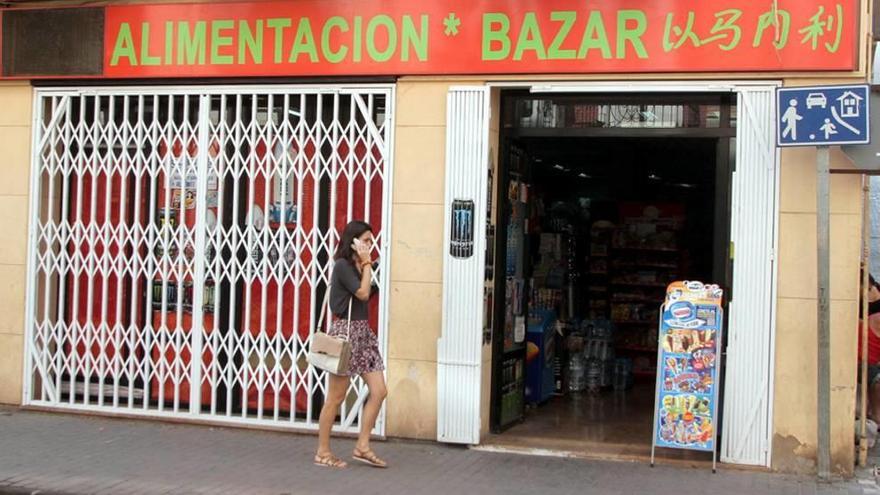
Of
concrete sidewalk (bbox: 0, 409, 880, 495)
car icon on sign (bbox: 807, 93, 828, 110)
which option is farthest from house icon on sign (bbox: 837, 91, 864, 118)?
concrete sidewalk (bbox: 0, 409, 880, 495)

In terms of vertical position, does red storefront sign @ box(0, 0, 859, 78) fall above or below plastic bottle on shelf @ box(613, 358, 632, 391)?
above

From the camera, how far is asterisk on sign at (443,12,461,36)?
8.27m

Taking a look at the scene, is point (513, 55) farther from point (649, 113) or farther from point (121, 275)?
point (121, 275)

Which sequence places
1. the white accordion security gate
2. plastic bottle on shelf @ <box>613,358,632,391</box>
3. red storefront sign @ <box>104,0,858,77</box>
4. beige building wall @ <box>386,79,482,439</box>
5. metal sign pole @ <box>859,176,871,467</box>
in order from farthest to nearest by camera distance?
plastic bottle on shelf @ <box>613,358,632,391</box>
the white accordion security gate
beige building wall @ <box>386,79,482,439</box>
metal sign pole @ <box>859,176,871,467</box>
red storefront sign @ <box>104,0,858,77</box>

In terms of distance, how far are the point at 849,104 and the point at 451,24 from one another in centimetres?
318

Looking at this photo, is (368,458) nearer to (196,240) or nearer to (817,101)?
(196,240)

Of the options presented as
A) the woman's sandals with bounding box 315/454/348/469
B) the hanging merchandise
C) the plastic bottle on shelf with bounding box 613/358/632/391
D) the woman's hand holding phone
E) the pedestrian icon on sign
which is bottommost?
the woman's sandals with bounding box 315/454/348/469

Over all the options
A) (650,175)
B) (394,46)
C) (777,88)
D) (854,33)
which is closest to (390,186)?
(394,46)

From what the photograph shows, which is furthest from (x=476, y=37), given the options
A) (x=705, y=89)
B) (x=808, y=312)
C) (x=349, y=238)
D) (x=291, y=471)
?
(x=291, y=471)

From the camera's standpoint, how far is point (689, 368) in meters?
7.72

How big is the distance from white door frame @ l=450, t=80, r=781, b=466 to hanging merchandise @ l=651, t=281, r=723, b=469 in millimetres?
236

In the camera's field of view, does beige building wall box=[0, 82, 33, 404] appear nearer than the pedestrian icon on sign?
No

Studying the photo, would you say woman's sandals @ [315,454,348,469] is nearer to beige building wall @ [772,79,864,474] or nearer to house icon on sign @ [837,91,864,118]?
beige building wall @ [772,79,864,474]

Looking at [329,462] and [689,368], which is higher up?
[689,368]
